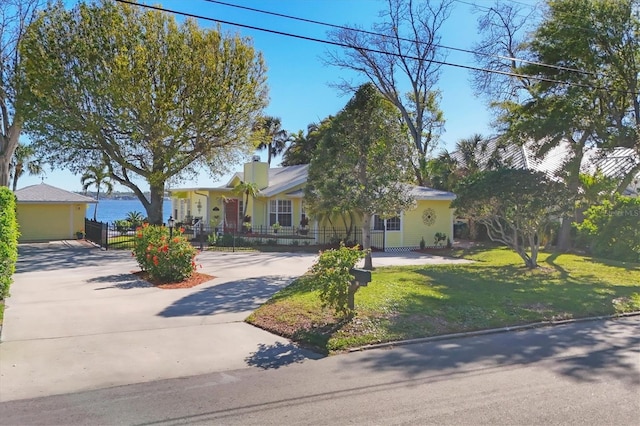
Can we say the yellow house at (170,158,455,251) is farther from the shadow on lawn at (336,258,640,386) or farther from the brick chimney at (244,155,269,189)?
the shadow on lawn at (336,258,640,386)

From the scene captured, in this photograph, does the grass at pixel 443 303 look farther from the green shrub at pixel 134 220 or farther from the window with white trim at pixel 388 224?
the green shrub at pixel 134 220

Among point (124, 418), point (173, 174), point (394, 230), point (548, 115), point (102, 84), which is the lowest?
point (124, 418)

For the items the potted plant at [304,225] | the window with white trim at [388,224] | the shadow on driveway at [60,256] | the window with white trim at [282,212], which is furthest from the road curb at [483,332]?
the window with white trim at [282,212]

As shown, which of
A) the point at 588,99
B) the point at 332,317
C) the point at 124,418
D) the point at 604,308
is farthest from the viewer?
the point at 588,99

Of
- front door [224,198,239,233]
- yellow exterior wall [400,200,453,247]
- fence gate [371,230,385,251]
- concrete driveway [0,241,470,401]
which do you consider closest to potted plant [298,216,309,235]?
fence gate [371,230,385,251]

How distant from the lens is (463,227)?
2988 cm

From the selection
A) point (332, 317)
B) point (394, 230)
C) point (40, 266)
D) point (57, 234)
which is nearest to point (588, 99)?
point (394, 230)

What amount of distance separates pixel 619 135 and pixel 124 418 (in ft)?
61.8

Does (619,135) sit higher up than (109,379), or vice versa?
(619,135)

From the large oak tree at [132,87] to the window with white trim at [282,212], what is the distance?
4.83m

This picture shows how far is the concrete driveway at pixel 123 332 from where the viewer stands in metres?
5.71

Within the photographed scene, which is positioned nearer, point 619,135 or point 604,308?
point 604,308

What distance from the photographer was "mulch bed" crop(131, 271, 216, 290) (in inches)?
459

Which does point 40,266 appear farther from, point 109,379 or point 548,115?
point 548,115
